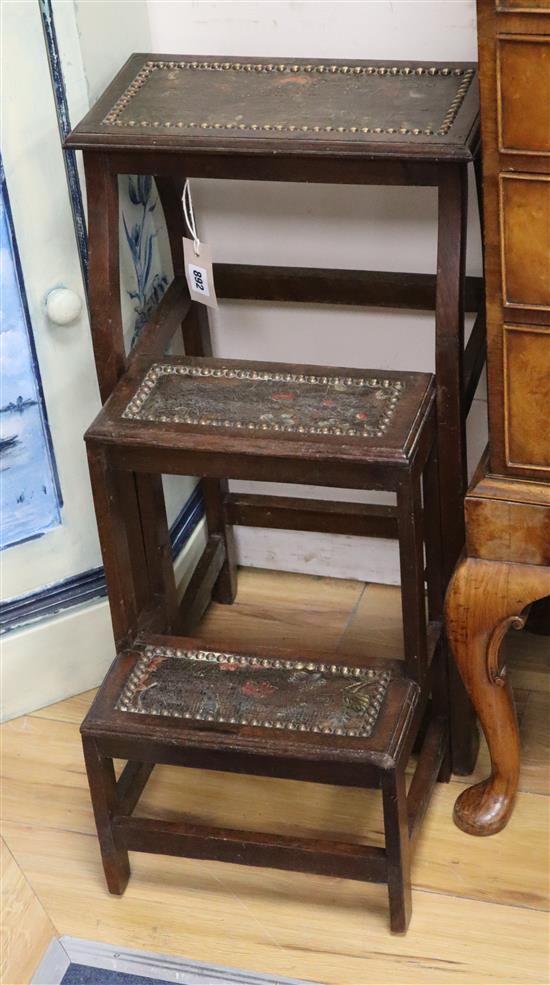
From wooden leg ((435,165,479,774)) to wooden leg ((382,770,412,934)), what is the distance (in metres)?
0.29

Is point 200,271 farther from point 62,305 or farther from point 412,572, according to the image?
point 412,572

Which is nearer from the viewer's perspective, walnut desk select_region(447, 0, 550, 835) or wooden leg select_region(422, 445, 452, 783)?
walnut desk select_region(447, 0, 550, 835)

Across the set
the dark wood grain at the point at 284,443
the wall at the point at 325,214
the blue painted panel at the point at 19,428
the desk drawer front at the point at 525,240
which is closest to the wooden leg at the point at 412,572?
the dark wood grain at the point at 284,443

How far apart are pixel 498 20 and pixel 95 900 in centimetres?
123

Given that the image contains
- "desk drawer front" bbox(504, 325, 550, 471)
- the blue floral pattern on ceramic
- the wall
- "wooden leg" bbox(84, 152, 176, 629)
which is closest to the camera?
"desk drawer front" bbox(504, 325, 550, 471)

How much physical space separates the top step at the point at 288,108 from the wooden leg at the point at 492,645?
494mm

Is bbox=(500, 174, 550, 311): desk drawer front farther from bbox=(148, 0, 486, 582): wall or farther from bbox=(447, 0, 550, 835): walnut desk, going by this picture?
bbox=(148, 0, 486, 582): wall

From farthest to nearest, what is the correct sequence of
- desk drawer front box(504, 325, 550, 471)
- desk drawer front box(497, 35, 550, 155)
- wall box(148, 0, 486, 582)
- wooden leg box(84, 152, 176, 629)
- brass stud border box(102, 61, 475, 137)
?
1. wall box(148, 0, 486, 582)
2. wooden leg box(84, 152, 176, 629)
3. brass stud border box(102, 61, 475, 137)
4. desk drawer front box(504, 325, 550, 471)
5. desk drawer front box(497, 35, 550, 155)

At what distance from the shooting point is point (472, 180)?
1.85 metres

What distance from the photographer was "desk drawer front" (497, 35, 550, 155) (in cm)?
126

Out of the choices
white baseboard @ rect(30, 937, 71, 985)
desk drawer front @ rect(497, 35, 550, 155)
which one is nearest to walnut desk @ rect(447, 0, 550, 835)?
desk drawer front @ rect(497, 35, 550, 155)

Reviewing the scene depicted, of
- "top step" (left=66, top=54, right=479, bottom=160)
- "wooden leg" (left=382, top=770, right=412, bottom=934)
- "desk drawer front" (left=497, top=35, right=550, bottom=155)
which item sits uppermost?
"desk drawer front" (left=497, top=35, right=550, bottom=155)

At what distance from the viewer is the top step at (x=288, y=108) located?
151 centimetres

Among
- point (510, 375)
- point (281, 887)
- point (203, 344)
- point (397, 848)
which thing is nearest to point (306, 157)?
point (510, 375)
